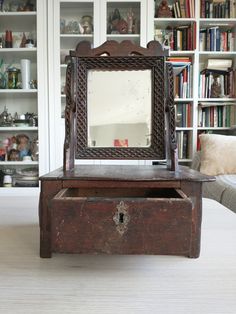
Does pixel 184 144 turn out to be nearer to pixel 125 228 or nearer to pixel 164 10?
pixel 164 10

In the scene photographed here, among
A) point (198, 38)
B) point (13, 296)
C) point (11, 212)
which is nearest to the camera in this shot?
point (13, 296)

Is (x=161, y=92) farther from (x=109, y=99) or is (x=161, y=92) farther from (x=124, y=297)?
(x=124, y=297)

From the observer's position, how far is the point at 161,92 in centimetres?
73

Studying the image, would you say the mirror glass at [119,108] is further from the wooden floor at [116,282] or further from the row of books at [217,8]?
the row of books at [217,8]

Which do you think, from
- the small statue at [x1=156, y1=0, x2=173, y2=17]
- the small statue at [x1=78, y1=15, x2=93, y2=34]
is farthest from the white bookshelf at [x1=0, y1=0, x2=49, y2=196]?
the small statue at [x1=156, y1=0, x2=173, y2=17]

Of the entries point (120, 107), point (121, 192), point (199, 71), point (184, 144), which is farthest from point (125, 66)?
point (199, 71)

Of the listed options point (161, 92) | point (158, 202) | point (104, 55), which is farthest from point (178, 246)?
point (104, 55)

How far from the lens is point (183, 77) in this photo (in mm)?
2342

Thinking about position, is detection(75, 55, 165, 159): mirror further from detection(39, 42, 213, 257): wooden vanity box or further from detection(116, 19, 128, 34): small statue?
detection(116, 19, 128, 34): small statue

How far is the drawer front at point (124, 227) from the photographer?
0.46 meters

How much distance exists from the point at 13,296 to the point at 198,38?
2350 millimetres

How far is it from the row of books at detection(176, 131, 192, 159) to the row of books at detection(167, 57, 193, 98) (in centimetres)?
32

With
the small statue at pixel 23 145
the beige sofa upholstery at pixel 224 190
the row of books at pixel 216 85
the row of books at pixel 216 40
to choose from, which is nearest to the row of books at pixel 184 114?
the row of books at pixel 216 85

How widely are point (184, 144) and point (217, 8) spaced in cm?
112
